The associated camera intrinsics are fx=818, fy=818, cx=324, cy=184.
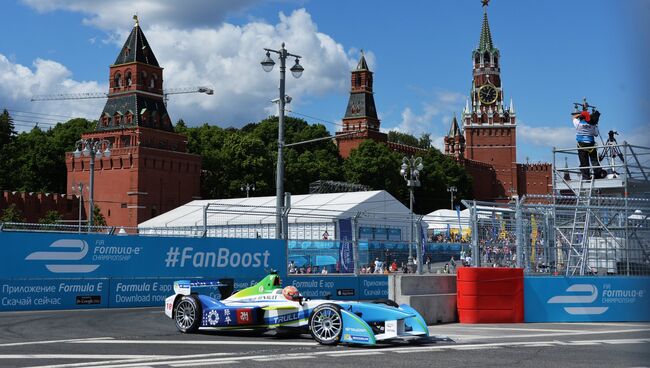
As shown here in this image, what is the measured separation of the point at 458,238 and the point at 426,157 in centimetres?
9774

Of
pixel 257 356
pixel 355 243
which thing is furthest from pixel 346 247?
pixel 257 356

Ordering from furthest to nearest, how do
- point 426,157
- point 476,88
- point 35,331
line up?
1. point 476,88
2. point 426,157
3. point 35,331

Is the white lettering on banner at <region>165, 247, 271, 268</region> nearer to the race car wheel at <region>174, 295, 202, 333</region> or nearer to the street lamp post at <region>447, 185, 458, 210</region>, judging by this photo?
the race car wheel at <region>174, 295, 202, 333</region>

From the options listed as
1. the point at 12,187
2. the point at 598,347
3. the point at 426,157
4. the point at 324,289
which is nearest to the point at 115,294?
the point at 324,289

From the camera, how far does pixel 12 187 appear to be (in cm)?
9431

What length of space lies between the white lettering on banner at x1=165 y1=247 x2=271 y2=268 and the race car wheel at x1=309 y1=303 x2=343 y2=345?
880cm

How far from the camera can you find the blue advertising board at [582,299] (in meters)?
18.7

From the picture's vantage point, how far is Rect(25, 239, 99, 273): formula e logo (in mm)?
19797

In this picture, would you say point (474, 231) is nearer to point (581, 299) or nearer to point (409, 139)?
point (581, 299)

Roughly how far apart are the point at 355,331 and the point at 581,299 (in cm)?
796

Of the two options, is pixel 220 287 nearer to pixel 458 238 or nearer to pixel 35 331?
pixel 35 331

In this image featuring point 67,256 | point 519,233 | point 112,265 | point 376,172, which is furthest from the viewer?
point 376,172

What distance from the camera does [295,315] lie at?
46.4ft

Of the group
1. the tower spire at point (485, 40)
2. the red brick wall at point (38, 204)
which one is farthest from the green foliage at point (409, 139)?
the red brick wall at point (38, 204)
